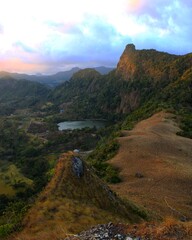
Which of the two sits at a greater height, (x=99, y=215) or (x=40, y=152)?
(x=99, y=215)

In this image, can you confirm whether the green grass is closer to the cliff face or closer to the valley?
the valley

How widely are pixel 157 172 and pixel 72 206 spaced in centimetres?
→ 1897

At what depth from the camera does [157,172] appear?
3375 centimetres

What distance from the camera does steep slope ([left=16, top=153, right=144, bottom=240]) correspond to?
1442 centimetres

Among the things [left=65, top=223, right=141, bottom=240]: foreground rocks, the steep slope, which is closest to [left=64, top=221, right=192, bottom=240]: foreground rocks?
[left=65, top=223, right=141, bottom=240]: foreground rocks

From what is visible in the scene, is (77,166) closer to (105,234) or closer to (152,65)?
(105,234)

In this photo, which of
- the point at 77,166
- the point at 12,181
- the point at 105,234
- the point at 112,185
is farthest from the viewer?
the point at 12,181

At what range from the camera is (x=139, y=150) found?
135 ft

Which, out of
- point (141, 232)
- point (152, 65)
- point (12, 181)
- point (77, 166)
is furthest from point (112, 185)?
point (152, 65)

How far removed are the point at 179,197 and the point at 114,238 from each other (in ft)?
56.9

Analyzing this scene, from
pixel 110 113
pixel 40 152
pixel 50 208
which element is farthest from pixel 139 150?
pixel 110 113

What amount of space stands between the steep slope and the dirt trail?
568 centimetres

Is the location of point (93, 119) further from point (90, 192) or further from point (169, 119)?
point (90, 192)

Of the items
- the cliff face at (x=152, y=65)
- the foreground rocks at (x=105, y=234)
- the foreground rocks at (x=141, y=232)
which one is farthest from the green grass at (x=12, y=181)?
the cliff face at (x=152, y=65)
